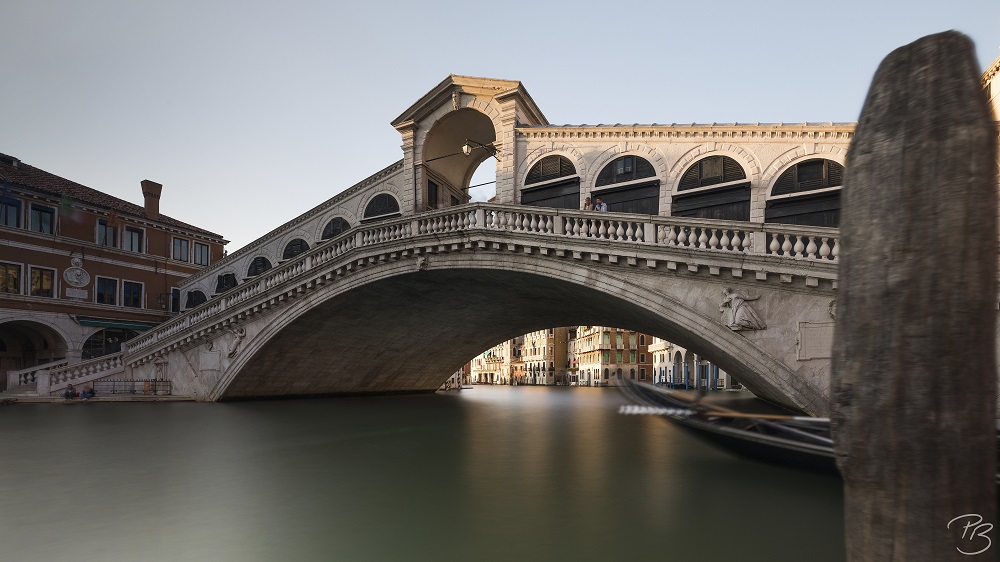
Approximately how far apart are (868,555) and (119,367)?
2329cm

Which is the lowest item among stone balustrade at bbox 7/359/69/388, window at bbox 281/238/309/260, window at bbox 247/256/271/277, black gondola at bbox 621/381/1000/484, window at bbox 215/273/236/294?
stone balustrade at bbox 7/359/69/388

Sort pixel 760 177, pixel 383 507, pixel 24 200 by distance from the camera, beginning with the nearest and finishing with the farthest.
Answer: pixel 383 507
pixel 760 177
pixel 24 200

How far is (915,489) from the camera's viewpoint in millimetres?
2021

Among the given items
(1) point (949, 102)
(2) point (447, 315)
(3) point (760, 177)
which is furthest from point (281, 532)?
(2) point (447, 315)

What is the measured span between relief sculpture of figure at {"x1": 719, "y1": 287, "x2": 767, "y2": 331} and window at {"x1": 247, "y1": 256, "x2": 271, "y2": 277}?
63.0ft

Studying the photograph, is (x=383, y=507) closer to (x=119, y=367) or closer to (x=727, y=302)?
(x=727, y=302)

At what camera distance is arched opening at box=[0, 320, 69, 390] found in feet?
74.5

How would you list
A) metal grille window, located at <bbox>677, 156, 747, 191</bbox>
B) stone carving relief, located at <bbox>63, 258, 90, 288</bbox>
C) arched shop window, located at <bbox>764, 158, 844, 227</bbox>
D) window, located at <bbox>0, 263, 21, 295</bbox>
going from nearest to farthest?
1. arched shop window, located at <bbox>764, 158, 844, 227</bbox>
2. metal grille window, located at <bbox>677, 156, 747, 191</bbox>
3. window, located at <bbox>0, 263, 21, 295</bbox>
4. stone carving relief, located at <bbox>63, 258, 90, 288</bbox>

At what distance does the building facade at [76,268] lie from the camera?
70.0ft

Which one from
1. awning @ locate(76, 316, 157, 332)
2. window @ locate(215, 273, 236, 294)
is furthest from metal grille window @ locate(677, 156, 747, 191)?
awning @ locate(76, 316, 157, 332)

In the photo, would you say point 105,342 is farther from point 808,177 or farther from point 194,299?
point 808,177

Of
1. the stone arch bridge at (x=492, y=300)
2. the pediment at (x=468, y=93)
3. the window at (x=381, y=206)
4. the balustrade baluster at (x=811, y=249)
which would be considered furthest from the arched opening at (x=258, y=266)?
the balustrade baluster at (x=811, y=249)

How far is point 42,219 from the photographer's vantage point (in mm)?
22219

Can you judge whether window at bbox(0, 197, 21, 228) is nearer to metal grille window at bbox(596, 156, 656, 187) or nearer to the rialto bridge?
the rialto bridge
